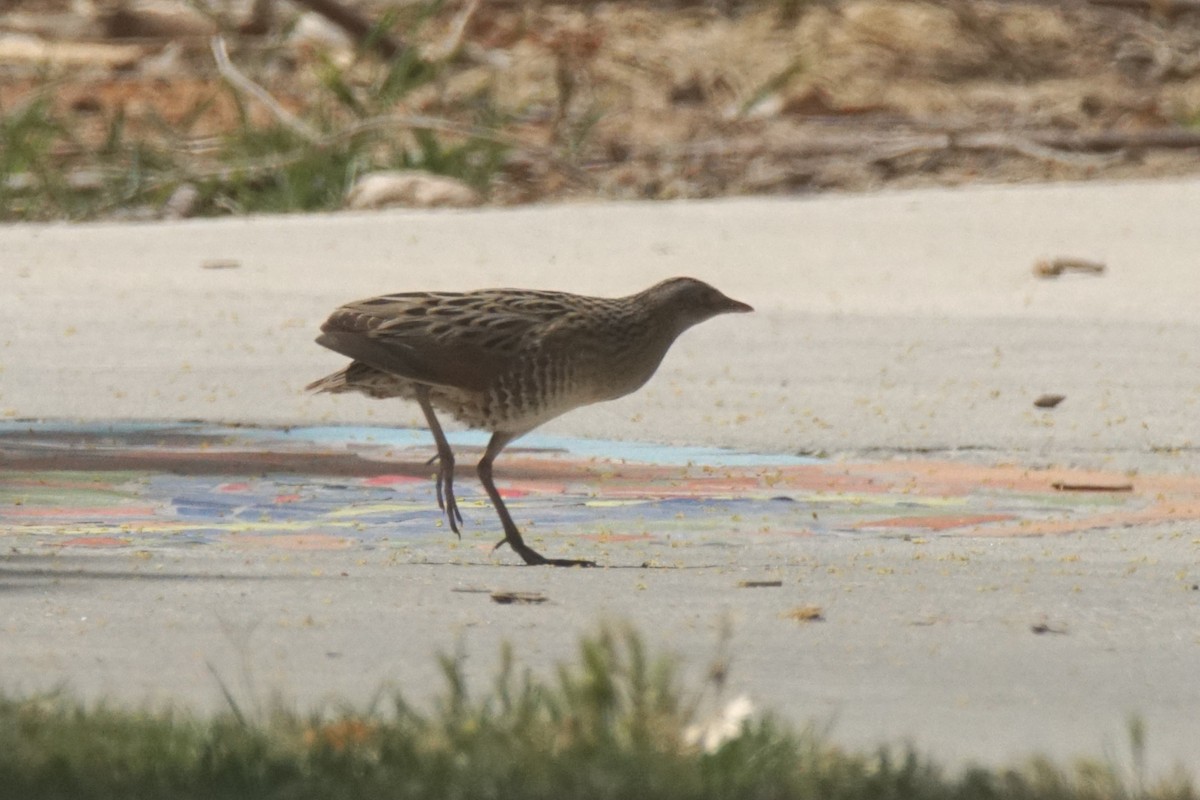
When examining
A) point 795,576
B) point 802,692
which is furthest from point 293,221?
point 802,692

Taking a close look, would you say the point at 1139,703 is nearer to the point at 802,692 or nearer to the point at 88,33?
the point at 802,692

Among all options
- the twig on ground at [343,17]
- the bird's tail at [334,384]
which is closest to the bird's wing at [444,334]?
the bird's tail at [334,384]

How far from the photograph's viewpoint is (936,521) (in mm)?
7418

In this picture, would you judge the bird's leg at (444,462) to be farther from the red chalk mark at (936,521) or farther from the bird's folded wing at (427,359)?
→ the red chalk mark at (936,521)

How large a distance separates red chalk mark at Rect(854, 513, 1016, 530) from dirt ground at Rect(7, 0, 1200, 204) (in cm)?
889

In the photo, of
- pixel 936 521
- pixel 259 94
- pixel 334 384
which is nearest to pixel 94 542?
pixel 334 384

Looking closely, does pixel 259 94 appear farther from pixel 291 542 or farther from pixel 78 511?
pixel 291 542

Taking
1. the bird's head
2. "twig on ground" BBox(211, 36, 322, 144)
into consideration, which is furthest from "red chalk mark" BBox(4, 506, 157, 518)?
"twig on ground" BBox(211, 36, 322, 144)

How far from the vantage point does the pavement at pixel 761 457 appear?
5016mm

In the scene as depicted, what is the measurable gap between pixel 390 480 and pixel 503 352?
5.30ft

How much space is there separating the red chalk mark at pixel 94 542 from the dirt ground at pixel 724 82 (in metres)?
9.53

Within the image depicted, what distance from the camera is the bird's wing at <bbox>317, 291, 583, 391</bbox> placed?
6668 mm

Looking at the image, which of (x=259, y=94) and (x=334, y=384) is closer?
(x=334, y=384)

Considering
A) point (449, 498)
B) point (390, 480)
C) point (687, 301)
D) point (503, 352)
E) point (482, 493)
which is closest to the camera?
point (503, 352)
